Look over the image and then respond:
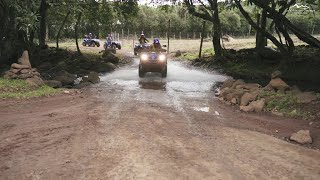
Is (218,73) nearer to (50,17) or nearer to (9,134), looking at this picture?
(9,134)

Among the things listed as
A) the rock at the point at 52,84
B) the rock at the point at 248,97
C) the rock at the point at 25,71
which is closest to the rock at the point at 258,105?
the rock at the point at 248,97

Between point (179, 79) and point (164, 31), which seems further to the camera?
point (164, 31)

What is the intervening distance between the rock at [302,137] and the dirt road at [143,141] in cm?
21

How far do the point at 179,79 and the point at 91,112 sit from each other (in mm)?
8704

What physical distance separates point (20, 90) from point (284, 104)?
8.31 metres

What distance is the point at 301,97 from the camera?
1175cm

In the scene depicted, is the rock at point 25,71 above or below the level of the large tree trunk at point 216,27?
below

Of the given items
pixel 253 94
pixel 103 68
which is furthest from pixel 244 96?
pixel 103 68

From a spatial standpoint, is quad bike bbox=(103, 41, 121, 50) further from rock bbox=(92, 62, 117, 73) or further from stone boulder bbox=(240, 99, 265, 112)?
stone boulder bbox=(240, 99, 265, 112)

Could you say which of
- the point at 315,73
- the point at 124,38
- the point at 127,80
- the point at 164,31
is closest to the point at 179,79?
the point at 127,80

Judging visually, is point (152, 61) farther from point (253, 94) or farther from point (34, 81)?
point (253, 94)

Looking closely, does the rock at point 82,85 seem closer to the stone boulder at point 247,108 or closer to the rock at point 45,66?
the rock at point 45,66

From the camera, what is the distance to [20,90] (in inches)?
504

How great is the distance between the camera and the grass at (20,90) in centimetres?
1205
